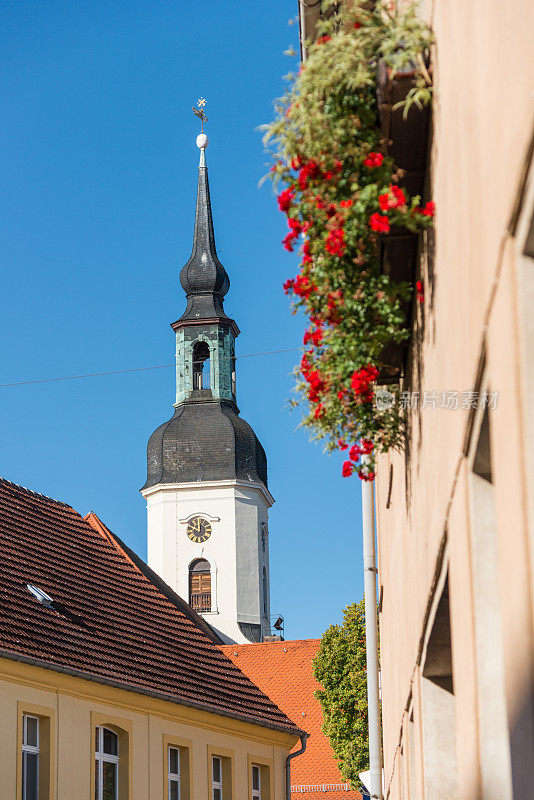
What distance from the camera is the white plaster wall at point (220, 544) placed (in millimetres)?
69625

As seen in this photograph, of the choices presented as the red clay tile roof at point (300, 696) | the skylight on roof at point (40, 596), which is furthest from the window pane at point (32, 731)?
the red clay tile roof at point (300, 696)

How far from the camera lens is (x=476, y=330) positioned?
3.84m

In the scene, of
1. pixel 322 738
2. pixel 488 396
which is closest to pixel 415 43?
pixel 488 396

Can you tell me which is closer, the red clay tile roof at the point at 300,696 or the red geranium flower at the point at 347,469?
the red geranium flower at the point at 347,469

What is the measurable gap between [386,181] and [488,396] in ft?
6.45

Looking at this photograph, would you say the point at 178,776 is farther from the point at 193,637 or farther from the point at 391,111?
the point at 391,111

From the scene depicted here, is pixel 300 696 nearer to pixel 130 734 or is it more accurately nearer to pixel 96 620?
pixel 96 620

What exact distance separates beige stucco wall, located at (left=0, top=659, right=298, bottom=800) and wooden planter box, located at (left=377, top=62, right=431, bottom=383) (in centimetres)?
1360

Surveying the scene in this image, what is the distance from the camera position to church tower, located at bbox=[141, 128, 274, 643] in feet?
231

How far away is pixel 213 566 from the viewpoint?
232ft

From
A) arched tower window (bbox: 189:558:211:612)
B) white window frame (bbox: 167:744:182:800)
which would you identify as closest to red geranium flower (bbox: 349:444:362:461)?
white window frame (bbox: 167:744:182:800)

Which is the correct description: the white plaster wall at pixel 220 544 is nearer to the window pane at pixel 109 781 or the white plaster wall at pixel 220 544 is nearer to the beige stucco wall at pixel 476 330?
the window pane at pixel 109 781

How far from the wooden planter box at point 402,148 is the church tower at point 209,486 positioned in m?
64.1

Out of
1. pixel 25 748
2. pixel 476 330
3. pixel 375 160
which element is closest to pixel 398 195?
pixel 375 160
